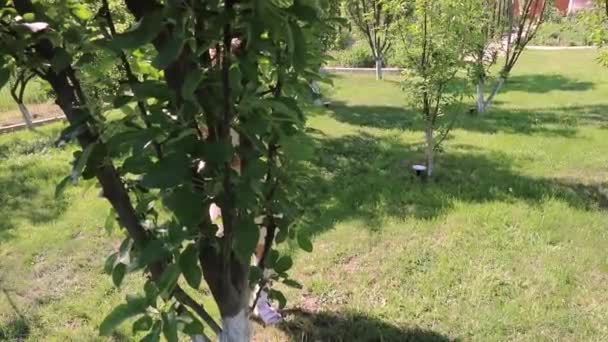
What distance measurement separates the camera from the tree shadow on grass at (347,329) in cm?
310

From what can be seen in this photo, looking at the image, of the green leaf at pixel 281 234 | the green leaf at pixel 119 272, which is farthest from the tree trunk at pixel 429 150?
the green leaf at pixel 119 272

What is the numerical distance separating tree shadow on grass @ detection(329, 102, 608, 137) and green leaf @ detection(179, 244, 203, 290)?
7.95 meters

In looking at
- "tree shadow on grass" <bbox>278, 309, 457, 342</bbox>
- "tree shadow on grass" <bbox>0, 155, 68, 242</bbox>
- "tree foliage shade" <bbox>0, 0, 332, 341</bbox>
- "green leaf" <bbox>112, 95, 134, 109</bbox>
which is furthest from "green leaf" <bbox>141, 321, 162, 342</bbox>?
"tree shadow on grass" <bbox>0, 155, 68, 242</bbox>

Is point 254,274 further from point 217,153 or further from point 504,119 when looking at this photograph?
point 504,119

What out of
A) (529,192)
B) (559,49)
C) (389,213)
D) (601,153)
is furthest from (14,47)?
(559,49)

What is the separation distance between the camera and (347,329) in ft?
10.5

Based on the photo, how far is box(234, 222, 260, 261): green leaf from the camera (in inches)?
47.6

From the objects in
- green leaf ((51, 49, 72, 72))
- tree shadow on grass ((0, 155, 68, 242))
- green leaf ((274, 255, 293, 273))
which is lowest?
tree shadow on grass ((0, 155, 68, 242))

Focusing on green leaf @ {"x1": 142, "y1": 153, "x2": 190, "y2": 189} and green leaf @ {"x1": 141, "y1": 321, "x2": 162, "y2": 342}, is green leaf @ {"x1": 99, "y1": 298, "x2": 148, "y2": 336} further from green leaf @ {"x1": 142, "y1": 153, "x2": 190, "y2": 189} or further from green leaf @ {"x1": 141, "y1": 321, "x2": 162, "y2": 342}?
green leaf @ {"x1": 142, "y1": 153, "x2": 190, "y2": 189}

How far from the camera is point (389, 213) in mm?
5000

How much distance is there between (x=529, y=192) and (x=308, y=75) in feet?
15.2

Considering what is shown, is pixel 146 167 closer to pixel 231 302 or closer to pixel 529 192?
pixel 231 302

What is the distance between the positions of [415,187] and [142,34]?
4896 mm

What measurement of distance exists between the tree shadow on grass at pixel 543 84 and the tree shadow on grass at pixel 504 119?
2854 millimetres
